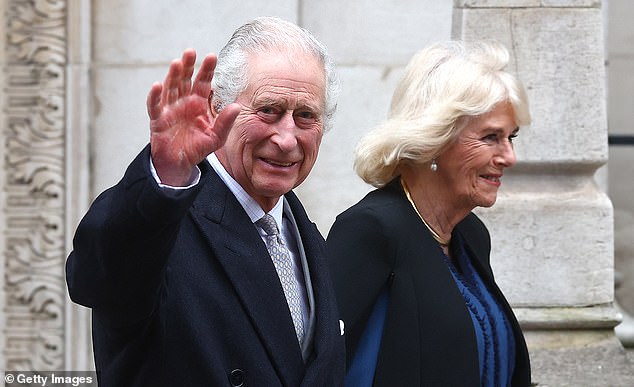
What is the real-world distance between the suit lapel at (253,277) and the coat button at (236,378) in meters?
0.07

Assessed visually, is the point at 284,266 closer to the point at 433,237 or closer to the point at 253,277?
the point at 253,277

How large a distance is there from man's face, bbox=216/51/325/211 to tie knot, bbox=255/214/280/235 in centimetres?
5

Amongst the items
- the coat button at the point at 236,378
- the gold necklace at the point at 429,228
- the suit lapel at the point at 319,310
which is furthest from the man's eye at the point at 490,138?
the coat button at the point at 236,378

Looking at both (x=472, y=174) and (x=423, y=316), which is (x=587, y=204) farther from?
(x=423, y=316)

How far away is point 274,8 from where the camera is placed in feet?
17.8

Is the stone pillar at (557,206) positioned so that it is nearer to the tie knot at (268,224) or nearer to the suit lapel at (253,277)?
the tie knot at (268,224)

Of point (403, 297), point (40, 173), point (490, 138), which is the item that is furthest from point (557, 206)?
point (40, 173)

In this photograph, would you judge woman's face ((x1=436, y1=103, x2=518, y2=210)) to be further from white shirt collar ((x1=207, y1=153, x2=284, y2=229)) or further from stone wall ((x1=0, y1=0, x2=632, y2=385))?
stone wall ((x1=0, y1=0, x2=632, y2=385))

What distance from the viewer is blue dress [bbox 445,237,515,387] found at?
3.45 m

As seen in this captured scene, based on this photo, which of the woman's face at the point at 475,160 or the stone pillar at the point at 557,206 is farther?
the stone pillar at the point at 557,206

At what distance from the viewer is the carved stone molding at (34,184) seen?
5.52 m

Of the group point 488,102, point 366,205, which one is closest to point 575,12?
point 488,102

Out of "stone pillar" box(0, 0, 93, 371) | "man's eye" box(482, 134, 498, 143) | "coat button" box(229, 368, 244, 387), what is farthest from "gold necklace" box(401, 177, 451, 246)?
"stone pillar" box(0, 0, 93, 371)

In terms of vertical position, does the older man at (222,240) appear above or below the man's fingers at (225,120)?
below
